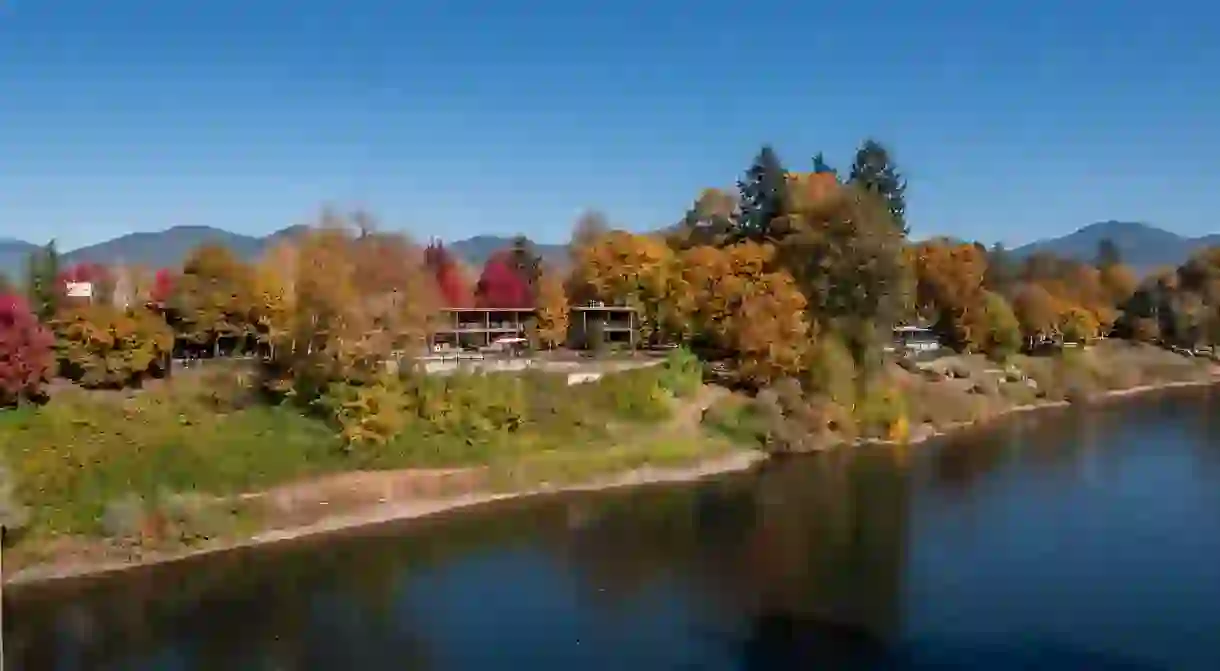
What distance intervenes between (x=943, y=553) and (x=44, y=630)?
19384mm

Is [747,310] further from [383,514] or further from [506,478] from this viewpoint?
[383,514]

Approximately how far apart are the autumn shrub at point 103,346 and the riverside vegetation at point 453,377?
7 cm

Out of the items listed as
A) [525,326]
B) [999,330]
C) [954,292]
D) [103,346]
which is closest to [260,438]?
[103,346]

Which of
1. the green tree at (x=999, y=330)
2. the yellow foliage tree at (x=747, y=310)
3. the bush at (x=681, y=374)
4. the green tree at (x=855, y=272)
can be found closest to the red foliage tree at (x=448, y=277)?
the yellow foliage tree at (x=747, y=310)

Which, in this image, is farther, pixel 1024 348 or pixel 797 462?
pixel 1024 348

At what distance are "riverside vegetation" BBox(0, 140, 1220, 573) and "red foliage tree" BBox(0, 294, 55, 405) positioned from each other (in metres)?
0.07

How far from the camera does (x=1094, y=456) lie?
37250 millimetres

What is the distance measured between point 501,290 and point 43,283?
68.7 feet

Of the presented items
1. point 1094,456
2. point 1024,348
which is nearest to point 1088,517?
point 1094,456

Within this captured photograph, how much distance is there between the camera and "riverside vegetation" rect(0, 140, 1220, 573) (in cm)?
2634

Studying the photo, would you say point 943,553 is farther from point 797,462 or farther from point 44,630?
point 44,630

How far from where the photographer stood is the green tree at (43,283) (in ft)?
113

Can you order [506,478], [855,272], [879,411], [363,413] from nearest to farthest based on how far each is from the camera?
[363,413]
[506,478]
[879,411]
[855,272]

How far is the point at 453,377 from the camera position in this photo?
34281 millimetres
